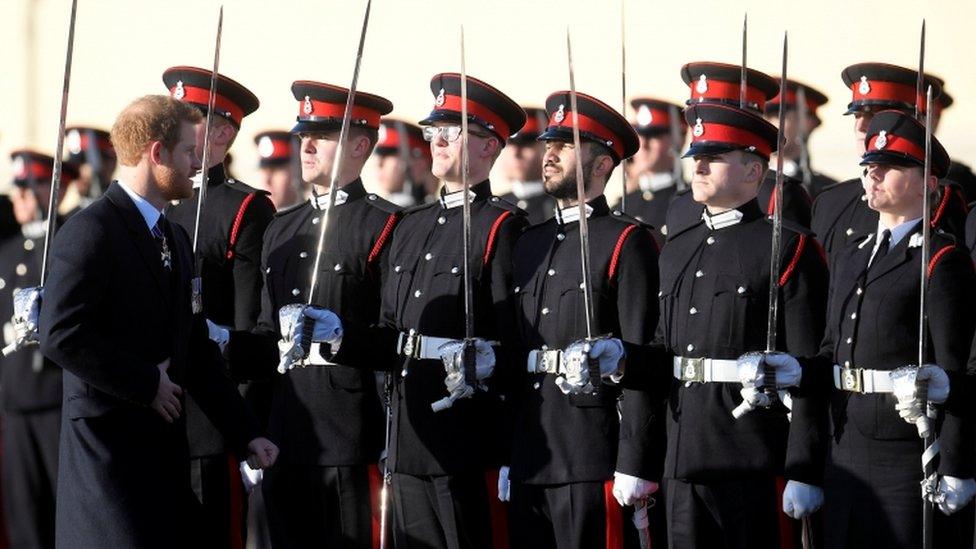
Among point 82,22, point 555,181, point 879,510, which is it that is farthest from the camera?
point 82,22

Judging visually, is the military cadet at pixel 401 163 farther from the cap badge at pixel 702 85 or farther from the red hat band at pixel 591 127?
the red hat band at pixel 591 127

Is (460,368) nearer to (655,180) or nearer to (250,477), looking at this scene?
(250,477)

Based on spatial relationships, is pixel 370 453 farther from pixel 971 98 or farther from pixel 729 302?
pixel 971 98

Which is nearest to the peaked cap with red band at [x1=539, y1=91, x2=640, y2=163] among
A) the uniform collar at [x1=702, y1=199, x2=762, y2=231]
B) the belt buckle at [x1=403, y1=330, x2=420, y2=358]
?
the uniform collar at [x1=702, y1=199, x2=762, y2=231]

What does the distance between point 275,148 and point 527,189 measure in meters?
1.71

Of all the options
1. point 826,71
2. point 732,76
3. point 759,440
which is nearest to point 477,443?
point 759,440

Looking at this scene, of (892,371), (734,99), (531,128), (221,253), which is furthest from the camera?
(531,128)

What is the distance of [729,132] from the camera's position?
8117 mm

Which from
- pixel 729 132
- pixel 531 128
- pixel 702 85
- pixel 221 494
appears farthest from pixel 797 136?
pixel 221 494

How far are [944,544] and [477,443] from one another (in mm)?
1867

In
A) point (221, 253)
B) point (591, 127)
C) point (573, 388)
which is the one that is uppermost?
point (591, 127)

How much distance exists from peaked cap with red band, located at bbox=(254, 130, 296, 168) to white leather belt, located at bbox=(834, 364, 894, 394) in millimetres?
6002

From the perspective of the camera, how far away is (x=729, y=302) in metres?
7.77

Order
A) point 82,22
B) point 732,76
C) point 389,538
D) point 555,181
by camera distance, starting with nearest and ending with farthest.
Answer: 1. point 555,181
2. point 389,538
3. point 732,76
4. point 82,22
